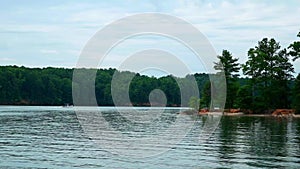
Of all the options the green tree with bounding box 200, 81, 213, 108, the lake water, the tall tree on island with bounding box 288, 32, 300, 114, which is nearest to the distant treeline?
the green tree with bounding box 200, 81, 213, 108

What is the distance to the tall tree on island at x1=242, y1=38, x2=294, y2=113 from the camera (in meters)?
91.4

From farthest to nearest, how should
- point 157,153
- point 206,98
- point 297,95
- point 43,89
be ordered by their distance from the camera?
point 43,89 → point 206,98 → point 297,95 → point 157,153

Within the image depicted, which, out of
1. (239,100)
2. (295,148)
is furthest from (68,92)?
(295,148)

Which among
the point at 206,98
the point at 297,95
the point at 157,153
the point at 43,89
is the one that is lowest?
the point at 157,153

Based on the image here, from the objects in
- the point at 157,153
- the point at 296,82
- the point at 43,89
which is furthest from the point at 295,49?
the point at 43,89

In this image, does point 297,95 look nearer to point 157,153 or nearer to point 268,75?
point 268,75

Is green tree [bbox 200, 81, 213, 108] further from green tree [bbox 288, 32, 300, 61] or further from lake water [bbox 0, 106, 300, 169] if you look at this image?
lake water [bbox 0, 106, 300, 169]

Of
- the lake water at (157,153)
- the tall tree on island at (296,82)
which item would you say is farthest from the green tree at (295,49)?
the lake water at (157,153)

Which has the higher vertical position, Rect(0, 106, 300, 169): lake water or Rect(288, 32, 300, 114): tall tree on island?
Rect(288, 32, 300, 114): tall tree on island

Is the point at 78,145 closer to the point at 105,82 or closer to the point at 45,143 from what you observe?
the point at 45,143

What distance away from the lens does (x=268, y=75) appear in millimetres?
93375

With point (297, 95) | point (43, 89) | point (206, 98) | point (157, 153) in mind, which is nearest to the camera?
point (157, 153)

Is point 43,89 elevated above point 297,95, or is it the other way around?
point 43,89

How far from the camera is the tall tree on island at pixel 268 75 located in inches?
3600
